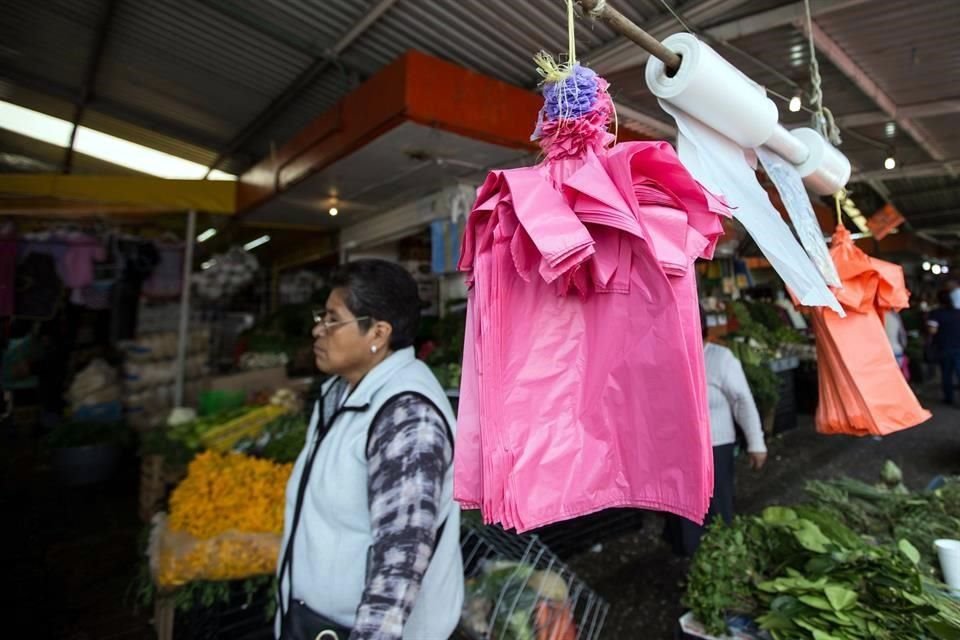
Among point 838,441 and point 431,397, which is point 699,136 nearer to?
point 431,397

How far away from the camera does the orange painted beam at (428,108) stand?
3.14 metres

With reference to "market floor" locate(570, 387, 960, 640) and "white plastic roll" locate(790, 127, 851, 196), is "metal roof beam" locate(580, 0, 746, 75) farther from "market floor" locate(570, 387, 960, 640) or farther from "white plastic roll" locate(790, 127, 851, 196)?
"market floor" locate(570, 387, 960, 640)

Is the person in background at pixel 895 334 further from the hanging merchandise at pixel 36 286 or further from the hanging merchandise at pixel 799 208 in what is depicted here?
the hanging merchandise at pixel 36 286

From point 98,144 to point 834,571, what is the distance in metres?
11.2

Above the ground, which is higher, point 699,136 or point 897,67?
point 897,67

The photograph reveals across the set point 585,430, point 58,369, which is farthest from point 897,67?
point 58,369

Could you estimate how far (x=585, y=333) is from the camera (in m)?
0.78

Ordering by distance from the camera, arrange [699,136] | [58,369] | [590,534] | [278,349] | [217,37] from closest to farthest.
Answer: [699,136] < [590,534] < [217,37] < [278,349] < [58,369]

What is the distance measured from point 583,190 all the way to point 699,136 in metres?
0.46

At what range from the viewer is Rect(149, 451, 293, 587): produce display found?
2254mm

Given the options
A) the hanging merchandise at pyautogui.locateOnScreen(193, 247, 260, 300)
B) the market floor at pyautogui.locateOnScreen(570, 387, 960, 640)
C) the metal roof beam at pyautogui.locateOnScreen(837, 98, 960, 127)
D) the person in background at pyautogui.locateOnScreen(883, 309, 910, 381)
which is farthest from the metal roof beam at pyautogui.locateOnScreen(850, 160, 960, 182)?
the hanging merchandise at pyautogui.locateOnScreen(193, 247, 260, 300)

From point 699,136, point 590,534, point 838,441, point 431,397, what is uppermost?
point 699,136

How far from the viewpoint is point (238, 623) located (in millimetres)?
2324

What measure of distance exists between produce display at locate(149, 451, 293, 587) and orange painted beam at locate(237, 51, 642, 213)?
2567 millimetres
